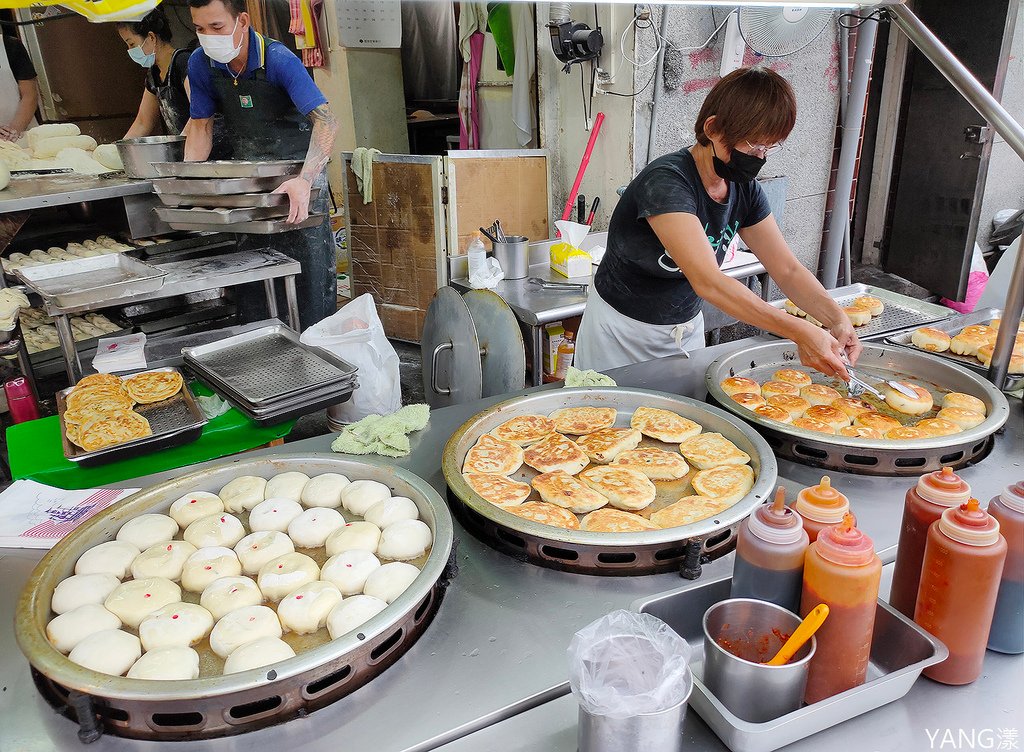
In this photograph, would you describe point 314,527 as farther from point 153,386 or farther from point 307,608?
point 153,386

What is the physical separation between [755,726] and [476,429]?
1105 millimetres

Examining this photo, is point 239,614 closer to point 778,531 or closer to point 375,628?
point 375,628

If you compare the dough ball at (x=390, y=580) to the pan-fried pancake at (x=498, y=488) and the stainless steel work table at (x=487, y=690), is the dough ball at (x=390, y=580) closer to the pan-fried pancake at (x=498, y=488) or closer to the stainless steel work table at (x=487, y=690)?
the stainless steel work table at (x=487, y=690)

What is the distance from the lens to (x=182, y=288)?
3.70 meters

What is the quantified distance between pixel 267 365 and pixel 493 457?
1.52m

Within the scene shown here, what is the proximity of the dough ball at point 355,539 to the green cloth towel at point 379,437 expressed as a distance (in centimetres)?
33

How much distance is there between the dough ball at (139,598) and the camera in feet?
4.51

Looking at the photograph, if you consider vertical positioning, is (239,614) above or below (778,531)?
below

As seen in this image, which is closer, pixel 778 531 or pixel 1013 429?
pixel 778 531

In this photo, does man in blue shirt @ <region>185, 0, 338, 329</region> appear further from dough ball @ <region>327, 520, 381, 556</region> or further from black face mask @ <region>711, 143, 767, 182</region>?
dough ball @ <region>327, 520, 381, 556</region>

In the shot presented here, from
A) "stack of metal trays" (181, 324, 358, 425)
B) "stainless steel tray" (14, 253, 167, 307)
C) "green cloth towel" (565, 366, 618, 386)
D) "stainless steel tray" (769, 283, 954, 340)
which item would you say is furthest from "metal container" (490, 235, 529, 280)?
"green cloth towel" (565, 366, 618, 386)

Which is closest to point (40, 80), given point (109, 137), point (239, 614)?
point (109, 137)

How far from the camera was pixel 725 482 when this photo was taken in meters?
1.75

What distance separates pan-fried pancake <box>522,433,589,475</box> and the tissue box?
2.66 metres
